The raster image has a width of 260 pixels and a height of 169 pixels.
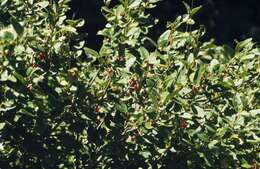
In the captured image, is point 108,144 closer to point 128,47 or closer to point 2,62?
point 128,47

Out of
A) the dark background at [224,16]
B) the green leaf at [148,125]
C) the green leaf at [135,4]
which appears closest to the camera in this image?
the green leaf at [148,125]

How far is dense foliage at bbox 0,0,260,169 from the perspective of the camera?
7.98 ft

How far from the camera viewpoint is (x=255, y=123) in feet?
8.46

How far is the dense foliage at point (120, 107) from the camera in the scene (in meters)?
2.43

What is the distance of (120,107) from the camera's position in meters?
2.44

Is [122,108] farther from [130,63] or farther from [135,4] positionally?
[135,4]

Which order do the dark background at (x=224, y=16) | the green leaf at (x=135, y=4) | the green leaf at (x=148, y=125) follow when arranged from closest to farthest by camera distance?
1. the green leaf at (x=148, y=125)
2. the green leaf at (x=135, y=4)
3. the dark background at (x=224, y=16)

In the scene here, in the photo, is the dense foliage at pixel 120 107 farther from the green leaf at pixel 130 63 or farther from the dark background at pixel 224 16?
the dark background at pixel 224 16

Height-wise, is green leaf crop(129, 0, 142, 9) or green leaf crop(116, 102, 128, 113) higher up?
green leaf crop(129, 0, 142, 9)

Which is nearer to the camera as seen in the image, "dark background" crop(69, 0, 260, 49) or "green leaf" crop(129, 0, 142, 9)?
"green leaf" crop(129, 0, 142, 9)

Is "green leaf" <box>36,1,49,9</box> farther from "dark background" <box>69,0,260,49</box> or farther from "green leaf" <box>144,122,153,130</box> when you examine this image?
"dark background" <box>69,0,260,49</box>

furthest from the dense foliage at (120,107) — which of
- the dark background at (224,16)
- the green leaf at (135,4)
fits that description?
the dark background at (224,16)

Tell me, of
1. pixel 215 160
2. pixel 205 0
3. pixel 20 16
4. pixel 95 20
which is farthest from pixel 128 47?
pixel 205 0

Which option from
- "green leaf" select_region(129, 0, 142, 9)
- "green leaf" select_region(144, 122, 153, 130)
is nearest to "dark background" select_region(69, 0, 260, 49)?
"green leaf" select_region(129, 0, 142, 9)
